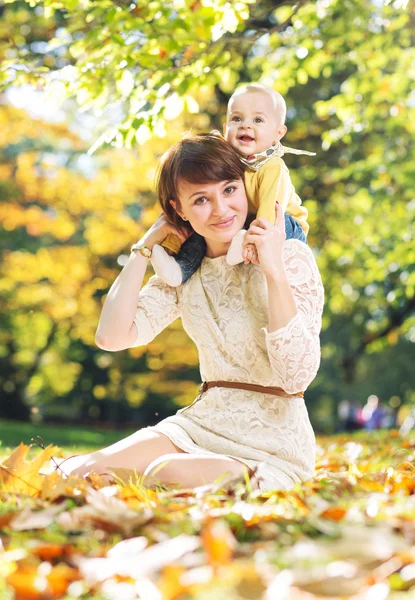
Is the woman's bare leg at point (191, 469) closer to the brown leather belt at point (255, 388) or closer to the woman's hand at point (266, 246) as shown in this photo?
the brown leather belt at point (255, 388)

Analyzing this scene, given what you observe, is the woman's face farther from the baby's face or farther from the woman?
the baby's face

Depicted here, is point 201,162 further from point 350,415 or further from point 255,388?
point 350,415

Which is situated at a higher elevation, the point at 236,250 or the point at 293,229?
the point at 236,250

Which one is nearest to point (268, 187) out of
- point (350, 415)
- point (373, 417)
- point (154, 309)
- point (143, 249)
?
point (143, 249)

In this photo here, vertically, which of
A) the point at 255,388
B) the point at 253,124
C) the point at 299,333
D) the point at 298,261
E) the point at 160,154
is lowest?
the point at 160,154

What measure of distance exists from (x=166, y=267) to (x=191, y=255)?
0.14 metres

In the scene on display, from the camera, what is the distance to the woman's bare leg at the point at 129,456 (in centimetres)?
299

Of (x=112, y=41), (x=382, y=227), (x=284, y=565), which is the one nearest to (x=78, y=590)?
(x=284, y=565)

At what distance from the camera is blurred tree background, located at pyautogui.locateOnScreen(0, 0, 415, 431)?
4.61 metres

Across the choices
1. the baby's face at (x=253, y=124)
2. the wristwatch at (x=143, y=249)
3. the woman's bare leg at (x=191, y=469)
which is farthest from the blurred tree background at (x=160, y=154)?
the woman's bare leg at (x=191, y=469)

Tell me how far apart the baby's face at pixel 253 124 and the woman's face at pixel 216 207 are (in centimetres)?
20

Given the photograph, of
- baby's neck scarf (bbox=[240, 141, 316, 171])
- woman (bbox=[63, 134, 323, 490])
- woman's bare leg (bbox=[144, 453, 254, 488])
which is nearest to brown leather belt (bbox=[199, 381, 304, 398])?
woman (bbox=[63, 134, 323, 490])

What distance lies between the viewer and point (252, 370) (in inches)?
119

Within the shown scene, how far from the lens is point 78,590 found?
1.46 metres
